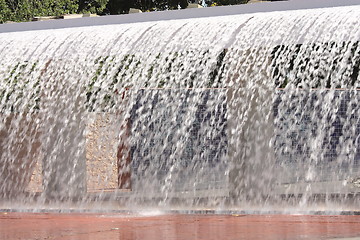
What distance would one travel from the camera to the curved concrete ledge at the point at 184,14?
12.4 metres

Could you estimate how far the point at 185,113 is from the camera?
14.7m

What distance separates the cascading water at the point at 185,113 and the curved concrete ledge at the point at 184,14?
0.57 ft

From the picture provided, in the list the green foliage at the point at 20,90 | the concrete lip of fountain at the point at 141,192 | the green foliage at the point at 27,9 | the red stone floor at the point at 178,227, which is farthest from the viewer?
the green foliage at the point at 27,9

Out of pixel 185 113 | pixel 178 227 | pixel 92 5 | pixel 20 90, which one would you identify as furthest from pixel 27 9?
pixel 178 227

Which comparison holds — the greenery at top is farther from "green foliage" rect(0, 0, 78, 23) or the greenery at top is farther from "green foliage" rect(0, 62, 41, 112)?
"green foliage" rect(0, 62, 41, 112)

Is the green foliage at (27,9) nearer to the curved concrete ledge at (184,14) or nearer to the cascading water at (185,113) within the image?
the cascading water at (185,113)

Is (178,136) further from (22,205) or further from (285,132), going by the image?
(22,205)

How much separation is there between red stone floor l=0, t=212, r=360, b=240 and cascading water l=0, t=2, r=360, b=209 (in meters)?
1.25

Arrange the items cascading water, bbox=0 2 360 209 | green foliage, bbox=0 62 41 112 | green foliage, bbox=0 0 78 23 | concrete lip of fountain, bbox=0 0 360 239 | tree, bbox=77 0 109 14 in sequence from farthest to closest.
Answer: tree, bbox=77 0 109 14, green foliage, bbox=0 0 78 23, green foliage, bbox=0 62 41 112, cascading water, bbox=0 2 360 209, concrete lip of fountain, bbox=0 0 360 239

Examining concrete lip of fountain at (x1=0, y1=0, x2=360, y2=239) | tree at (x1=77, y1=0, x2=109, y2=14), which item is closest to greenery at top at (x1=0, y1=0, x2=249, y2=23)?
tree at (x1=77, y1=0, x2=109, y2=14)

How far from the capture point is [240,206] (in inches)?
484

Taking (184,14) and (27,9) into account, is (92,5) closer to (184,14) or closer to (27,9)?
(27,9)

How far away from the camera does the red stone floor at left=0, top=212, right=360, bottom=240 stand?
9383 millimetres

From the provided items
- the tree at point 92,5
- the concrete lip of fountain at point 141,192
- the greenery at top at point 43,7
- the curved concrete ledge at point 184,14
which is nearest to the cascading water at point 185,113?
the concrete lip of fountain at point 141,192
